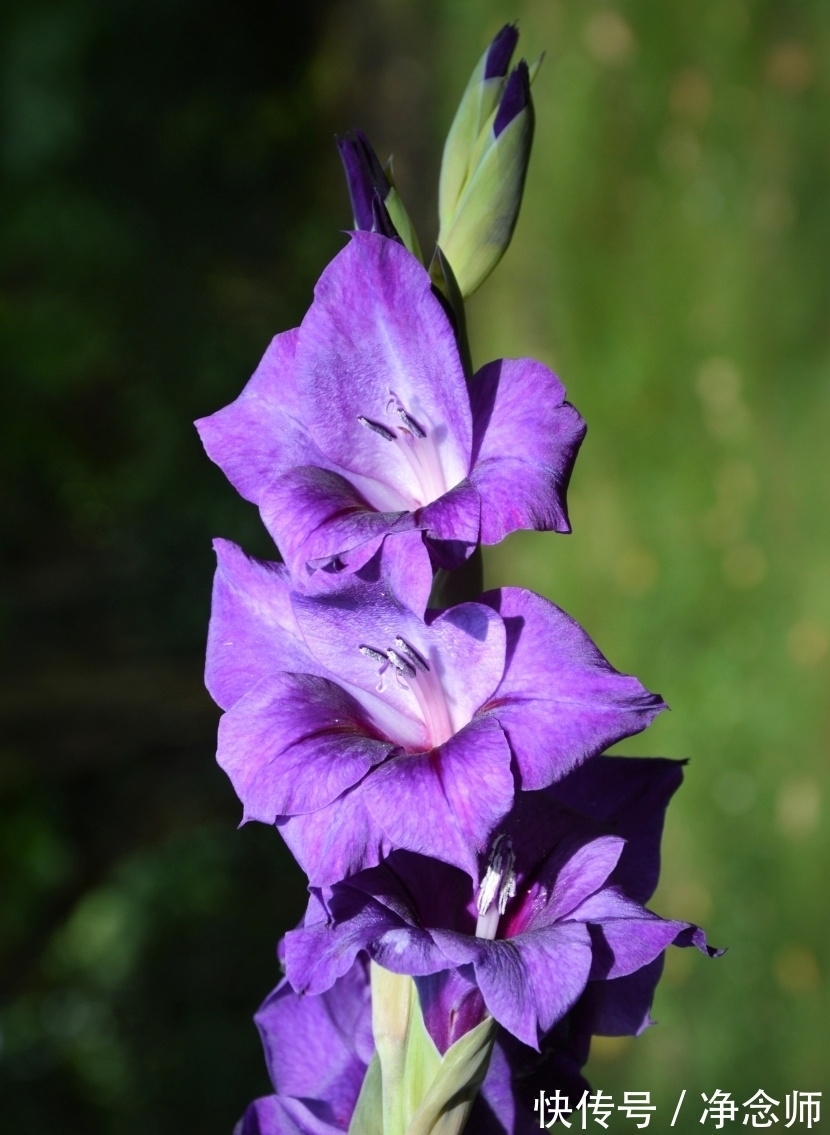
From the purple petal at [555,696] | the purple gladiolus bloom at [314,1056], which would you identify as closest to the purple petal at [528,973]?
the purple petal at [555,696]

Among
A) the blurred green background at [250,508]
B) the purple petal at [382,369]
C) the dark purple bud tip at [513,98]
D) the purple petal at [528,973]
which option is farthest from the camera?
the blurred green background at [250,508]

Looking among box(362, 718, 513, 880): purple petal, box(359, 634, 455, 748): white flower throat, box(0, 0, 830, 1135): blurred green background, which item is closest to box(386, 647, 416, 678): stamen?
box(359, 634, 455, 748): white flower throat

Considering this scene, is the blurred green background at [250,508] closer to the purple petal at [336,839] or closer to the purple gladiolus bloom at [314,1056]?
the purple gladiolus bloom at [314,1056]

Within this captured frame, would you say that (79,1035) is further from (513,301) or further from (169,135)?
(169,135)

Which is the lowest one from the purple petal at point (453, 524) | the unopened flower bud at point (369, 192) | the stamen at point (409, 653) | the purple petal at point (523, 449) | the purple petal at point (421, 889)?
the purple petal at point (421, 889)

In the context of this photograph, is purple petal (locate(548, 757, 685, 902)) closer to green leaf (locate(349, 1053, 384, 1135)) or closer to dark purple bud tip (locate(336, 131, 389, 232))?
green leaf (locate(349, 1053, 384, 1135))

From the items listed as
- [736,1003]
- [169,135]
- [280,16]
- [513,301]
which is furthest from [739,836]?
[280,16]

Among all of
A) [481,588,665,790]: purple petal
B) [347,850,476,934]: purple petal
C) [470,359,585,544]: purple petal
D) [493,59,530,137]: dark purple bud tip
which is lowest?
[347,850,476,934]: purple petal

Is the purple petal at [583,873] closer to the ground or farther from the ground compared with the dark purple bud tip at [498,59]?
closer to the ground
